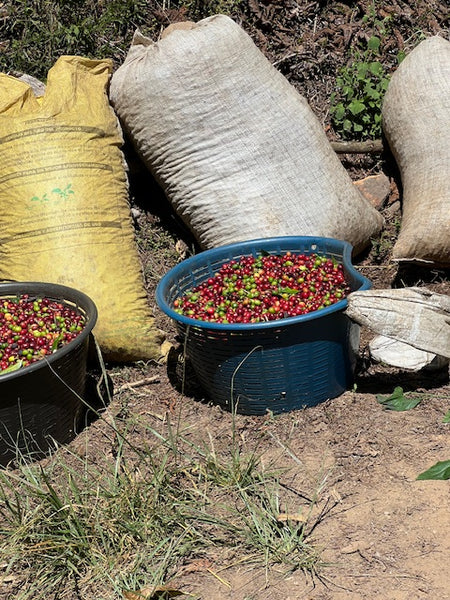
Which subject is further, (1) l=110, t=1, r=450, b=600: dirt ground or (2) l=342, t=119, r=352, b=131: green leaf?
(2) l=342, t=119, r=352, b=131: green leaf

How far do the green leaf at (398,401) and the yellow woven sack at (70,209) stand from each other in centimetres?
111

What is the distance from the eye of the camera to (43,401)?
292cm

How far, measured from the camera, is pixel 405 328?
115 inches

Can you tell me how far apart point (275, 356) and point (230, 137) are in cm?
140

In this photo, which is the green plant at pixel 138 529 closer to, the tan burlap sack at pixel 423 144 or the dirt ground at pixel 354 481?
the dirt ground at pixel 354 481

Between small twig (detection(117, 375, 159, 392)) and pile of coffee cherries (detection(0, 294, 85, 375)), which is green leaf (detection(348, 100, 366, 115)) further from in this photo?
pile of coffee cherries (detection(0, 294, 85, 375))

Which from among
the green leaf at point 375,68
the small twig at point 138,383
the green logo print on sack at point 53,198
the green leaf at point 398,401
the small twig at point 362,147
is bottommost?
the small twig at point 138,383

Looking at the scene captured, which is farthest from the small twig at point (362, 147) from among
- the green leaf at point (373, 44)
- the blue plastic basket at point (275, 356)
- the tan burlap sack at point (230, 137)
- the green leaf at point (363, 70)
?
the blue plastic basket at point (275, 356)

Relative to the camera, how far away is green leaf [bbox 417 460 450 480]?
8.44 feet

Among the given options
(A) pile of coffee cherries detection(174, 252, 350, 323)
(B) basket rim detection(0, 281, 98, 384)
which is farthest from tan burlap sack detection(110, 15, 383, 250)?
(B) basket rim detection(0, 281, 98, 384)

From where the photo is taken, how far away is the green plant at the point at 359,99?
455 centimetres

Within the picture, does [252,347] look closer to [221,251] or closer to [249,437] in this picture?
[249,437]

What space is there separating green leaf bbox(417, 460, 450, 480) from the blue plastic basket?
0.61 m

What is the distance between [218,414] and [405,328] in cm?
83
